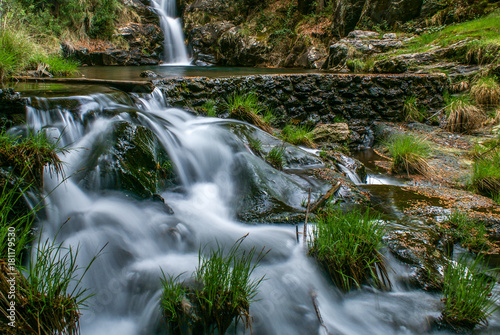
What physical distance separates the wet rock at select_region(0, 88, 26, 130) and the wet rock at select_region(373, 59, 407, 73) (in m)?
8.75

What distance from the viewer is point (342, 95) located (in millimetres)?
7410

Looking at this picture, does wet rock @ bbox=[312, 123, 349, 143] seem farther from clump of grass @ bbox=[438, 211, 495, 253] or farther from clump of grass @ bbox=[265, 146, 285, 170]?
clump of grass @ bbox=[438, 211, 495, 253]

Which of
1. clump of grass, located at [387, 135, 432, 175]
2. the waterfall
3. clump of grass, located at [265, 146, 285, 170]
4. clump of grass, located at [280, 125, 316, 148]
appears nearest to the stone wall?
clump of grass, located at [280, 125, 316, 148]

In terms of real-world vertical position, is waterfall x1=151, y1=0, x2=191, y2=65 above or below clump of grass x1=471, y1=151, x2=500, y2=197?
above

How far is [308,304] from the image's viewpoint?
2.23 meters

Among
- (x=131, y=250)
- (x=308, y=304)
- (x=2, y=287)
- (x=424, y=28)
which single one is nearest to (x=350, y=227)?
(x=308, y=304)

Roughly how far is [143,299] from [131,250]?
1.69ft

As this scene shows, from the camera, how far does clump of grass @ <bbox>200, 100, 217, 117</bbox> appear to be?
567 centimetres

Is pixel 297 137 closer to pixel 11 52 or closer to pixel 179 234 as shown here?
pixel 179 234

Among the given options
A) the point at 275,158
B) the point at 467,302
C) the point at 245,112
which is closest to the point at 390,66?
the point at 245,112

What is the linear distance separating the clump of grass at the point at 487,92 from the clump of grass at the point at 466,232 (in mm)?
5507

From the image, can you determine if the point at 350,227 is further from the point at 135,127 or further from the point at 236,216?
the point at 135,127

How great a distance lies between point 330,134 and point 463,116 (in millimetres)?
3229

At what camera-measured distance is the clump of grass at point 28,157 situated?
2.27m
